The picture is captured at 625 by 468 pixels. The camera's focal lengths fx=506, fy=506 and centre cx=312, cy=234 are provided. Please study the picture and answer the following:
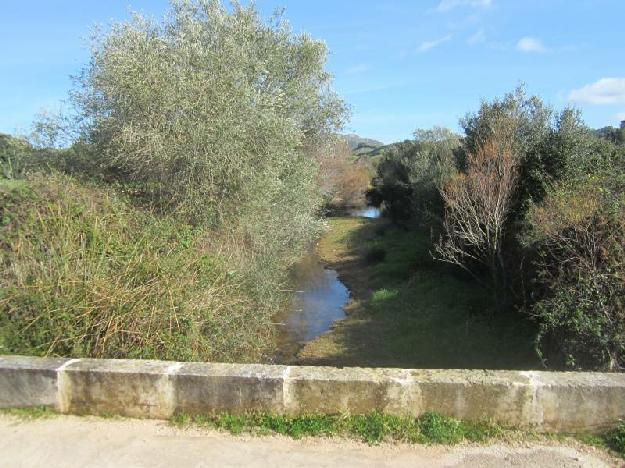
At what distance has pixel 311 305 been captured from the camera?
63.3 ft

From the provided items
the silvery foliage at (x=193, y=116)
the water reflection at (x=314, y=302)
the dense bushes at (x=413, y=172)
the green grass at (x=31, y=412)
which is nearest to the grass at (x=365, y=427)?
the green grass at (x=31, y=412)

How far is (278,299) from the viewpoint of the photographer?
11.6 meters

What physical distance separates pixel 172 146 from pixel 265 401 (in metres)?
6.66

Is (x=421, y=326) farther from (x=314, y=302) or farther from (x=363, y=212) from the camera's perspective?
(x=363, y=212)

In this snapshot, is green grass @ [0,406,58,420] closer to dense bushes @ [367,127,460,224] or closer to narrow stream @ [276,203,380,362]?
narrow stream @ [276,203,380,362]

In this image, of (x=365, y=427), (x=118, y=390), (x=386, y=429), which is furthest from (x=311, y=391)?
(x=118, y=390)

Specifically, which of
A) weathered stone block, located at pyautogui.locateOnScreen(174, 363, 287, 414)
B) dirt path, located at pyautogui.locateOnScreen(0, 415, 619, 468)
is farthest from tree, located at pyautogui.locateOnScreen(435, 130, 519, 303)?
weathered stone block, located at pyautogui.locateOnScreen(174, 363, 287, 414)

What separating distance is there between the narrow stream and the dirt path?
342 inches

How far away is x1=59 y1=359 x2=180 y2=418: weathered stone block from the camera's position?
415 cm

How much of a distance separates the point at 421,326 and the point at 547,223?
6.87m

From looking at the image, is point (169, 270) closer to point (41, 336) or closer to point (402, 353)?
point (41, 336)

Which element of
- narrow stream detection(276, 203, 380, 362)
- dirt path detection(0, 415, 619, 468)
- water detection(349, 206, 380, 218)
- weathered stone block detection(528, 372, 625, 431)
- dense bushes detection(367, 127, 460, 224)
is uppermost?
dense bushes detection(367, 127, 460, 224)

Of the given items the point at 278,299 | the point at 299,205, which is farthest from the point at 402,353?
the point at 299,205

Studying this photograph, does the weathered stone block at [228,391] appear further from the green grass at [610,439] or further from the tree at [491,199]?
the tree at [491,199]
